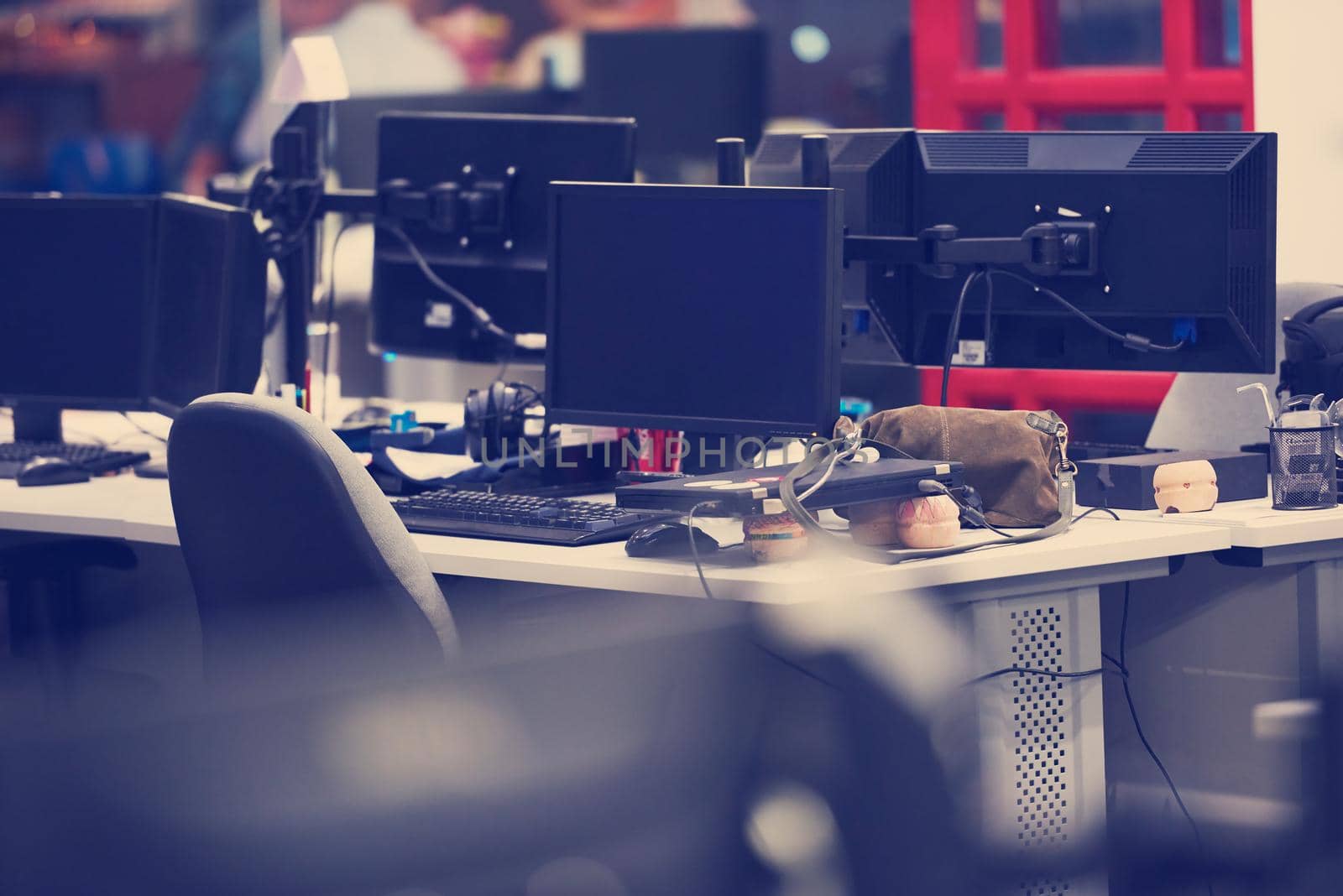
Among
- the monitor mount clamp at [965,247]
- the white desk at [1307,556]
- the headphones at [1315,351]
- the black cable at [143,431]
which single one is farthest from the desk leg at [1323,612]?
the black cable at [143,431]

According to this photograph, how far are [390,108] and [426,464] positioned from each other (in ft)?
11.0

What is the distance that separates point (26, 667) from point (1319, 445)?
210 centimetres

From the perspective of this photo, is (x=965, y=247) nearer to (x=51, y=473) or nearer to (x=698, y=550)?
(x=698, y=550)

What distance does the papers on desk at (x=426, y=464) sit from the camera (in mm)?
2617

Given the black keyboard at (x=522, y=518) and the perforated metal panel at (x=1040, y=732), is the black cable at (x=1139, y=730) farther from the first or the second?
the black keyboard at (x=522, y=518)

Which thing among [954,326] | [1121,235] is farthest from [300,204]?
[1121,235]

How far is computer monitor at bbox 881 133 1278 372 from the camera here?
2.37 meters

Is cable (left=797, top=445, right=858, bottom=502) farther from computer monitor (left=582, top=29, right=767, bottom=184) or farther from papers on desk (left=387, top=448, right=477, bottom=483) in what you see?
computer monitor (left=582, top=29, right=767, bottom=184)

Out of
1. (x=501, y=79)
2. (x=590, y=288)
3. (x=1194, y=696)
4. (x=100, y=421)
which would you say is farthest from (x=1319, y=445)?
(x=501, y=79)

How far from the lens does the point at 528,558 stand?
211cm

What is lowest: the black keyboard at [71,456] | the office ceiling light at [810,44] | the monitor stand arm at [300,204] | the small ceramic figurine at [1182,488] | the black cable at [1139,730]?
the black cable at [1139,730]

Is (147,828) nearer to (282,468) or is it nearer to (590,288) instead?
(282,468)

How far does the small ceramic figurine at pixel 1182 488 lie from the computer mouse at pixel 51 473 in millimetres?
1677

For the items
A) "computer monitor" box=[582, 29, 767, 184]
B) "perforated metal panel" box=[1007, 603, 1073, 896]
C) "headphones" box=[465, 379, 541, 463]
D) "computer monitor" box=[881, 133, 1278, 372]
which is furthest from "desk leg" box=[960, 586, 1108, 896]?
"computer monitor" box=[582, 29, 767, 184]
